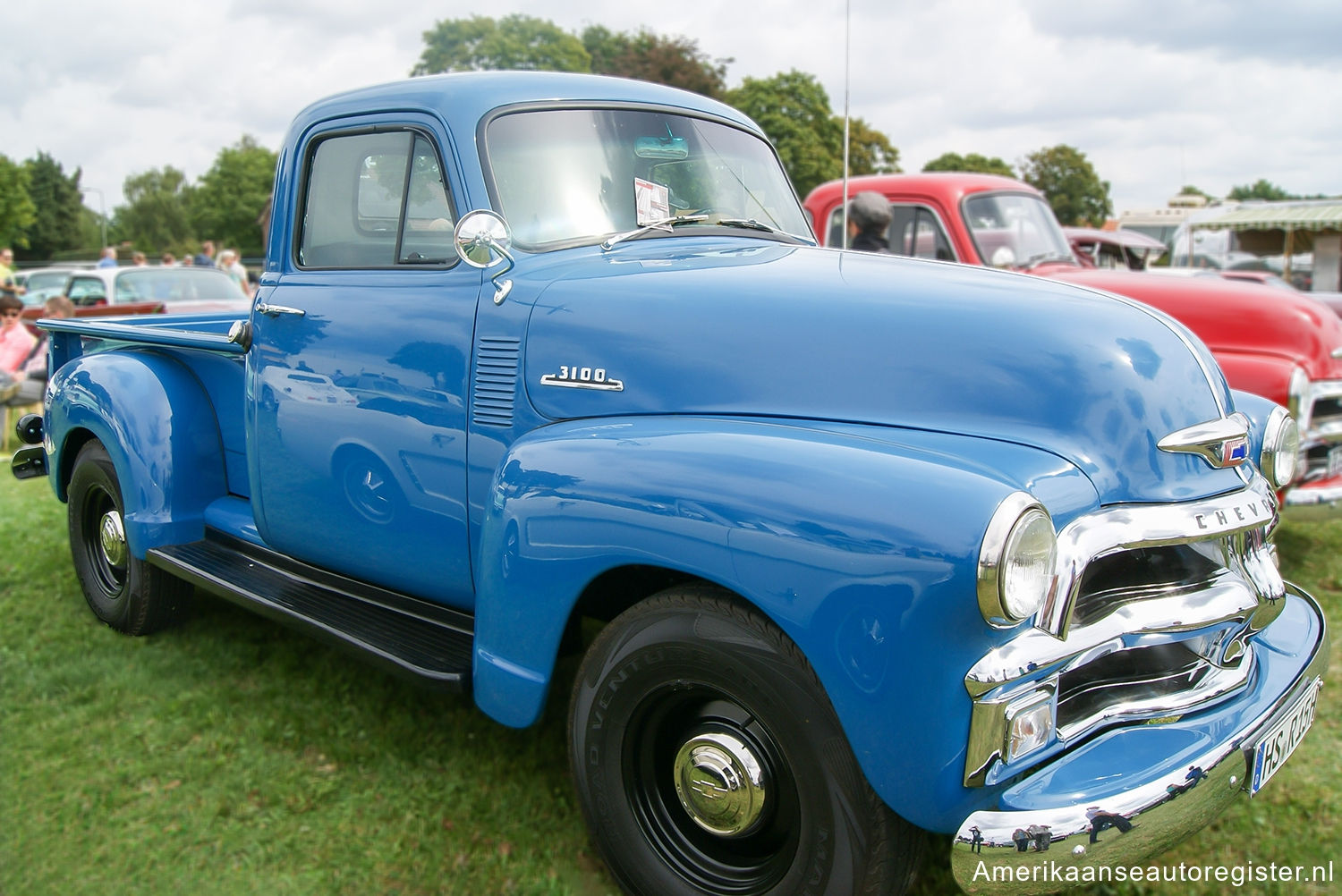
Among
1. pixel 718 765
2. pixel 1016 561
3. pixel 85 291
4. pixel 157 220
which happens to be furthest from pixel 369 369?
pixel 157 220

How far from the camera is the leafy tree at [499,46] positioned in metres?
52.7

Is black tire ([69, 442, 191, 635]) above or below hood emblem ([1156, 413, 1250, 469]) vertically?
below

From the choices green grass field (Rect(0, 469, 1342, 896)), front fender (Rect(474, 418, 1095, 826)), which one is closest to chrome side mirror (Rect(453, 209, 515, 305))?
front fender (Rect(474, 418, 1095, 826))

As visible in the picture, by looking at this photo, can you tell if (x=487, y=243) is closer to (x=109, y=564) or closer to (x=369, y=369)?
(x=369, y=369)

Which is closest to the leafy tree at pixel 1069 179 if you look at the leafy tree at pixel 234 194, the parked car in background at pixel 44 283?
the parked car in background at pixel 44 283

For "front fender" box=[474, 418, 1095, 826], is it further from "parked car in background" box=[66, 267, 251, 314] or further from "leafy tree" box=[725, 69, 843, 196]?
"leafy tree" box=[725, 69, 843, 196]

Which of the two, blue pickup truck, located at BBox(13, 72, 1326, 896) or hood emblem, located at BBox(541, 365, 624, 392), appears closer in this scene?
blue pickup truck, located at BBox(13, 72, 1326, 896)

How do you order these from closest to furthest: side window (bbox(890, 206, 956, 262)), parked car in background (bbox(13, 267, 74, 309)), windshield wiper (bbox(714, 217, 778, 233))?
windshield wiper (bbox(714, 217, 778, 233)) → side window (bbox(890, 206, 956, 262)) → parked car in background (bbox(13, 267, 74, 309))

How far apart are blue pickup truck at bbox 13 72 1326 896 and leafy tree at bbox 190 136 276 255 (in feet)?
230

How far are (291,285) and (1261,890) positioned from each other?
3.31 meters

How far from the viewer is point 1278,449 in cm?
268

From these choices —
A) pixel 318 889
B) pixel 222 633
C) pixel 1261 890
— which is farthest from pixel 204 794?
pixel 1261 890

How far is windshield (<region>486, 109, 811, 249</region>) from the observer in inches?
112

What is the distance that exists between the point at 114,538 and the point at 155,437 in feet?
2.14
